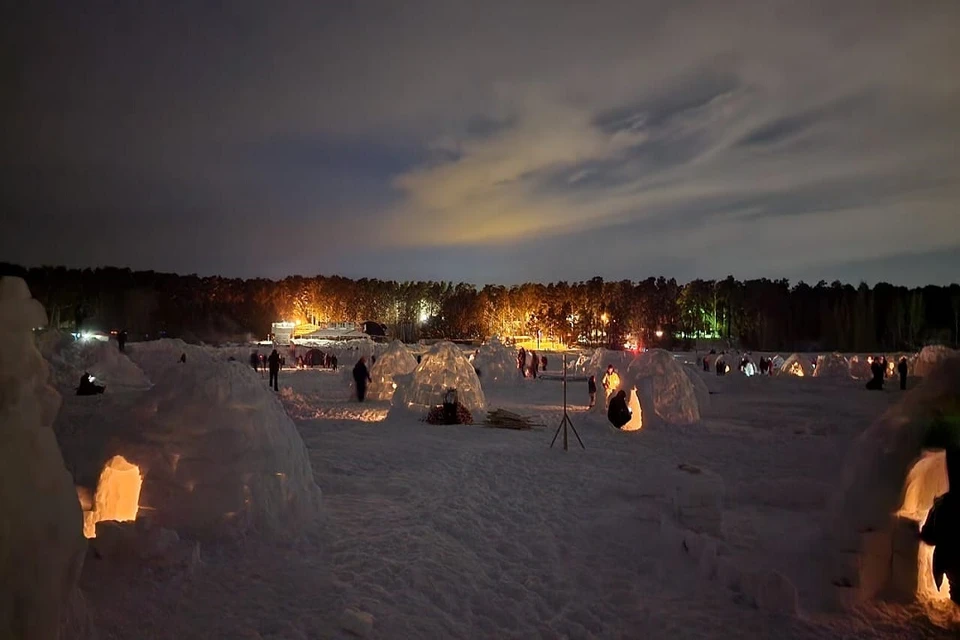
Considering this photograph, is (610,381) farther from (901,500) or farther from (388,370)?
(901,500)

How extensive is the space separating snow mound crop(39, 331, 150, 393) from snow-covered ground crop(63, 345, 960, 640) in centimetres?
1716

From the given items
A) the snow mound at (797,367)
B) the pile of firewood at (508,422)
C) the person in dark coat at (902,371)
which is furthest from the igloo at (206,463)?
the snow mound at (797,367)

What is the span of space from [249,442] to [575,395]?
21472 millimetres

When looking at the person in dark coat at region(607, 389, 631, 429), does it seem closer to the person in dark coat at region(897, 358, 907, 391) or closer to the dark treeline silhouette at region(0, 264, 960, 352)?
the person in dark coat at region(897, 358, 907, 391)

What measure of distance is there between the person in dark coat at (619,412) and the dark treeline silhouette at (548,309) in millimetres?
62411

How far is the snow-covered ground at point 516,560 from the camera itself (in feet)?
19.9

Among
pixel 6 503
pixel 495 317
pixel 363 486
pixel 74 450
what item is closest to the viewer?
pixel 6 503

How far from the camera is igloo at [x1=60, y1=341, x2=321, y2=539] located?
7.75 meters

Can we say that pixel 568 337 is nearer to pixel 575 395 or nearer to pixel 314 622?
pixel 575 395

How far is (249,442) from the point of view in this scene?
820 cm

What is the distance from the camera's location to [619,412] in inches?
702

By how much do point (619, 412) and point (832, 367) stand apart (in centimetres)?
3032

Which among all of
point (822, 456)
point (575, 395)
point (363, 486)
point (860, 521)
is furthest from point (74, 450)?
point (575, 395)

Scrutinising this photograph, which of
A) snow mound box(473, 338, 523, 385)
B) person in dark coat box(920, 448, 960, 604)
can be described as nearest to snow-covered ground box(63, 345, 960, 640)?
person in dark coat box(920, 448, 960, 604)
